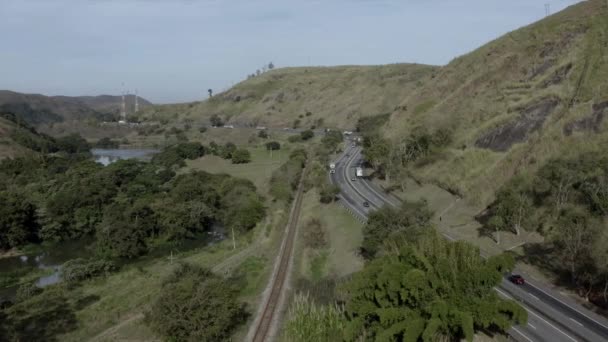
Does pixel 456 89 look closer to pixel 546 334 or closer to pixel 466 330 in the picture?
pixel 546 334

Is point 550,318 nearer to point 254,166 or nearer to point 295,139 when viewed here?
point 254,166

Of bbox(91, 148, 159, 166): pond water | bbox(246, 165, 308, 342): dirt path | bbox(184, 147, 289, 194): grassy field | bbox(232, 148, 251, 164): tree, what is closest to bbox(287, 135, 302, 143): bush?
bbox(184, 147, 289, 194): grassy field

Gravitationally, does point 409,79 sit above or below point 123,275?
above

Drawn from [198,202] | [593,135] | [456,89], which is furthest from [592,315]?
[456,89]

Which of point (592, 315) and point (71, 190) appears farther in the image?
point (71, 190)

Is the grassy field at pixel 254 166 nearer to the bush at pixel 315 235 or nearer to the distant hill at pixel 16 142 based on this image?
the bush at pixel 315 235

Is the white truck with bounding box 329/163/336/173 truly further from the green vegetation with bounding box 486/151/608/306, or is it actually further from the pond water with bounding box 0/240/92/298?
the pond water with bounding box 0/240/92/298

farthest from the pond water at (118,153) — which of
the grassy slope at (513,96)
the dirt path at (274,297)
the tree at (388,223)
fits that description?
the tree at (388,223)
